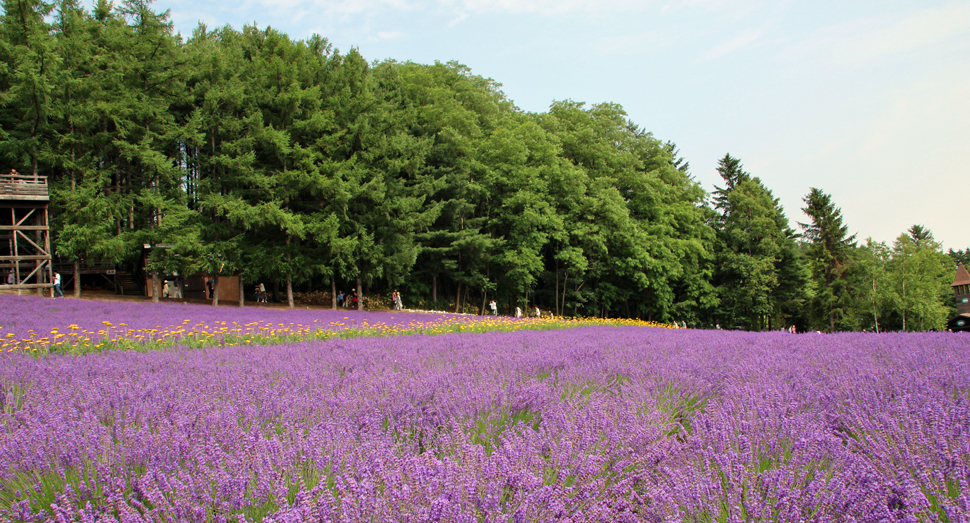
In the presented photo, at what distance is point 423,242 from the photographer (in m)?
29.1

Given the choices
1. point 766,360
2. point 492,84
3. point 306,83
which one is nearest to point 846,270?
point 492,84

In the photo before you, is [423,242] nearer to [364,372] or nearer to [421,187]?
[421,187]

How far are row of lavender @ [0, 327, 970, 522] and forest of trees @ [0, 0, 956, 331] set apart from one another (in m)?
20.8

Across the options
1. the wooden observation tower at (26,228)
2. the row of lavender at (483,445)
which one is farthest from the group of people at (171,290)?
the row of lavender at (483,445)

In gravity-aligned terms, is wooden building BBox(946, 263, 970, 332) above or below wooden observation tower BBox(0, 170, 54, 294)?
below

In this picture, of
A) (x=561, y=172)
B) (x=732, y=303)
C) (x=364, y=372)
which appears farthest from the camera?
(x=732, y=303)

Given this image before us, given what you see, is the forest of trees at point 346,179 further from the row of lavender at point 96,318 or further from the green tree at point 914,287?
the row of lavender at point 96,318

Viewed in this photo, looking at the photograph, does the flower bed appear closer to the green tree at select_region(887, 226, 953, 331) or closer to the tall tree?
the tall tree

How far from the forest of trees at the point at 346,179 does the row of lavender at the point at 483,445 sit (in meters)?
20.8

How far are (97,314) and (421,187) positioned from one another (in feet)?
50.7

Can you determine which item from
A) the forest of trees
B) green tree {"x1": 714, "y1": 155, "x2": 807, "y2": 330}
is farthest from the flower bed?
green tree {"x1": 714, "y1": 155, "x2": 807, "y2": 330}

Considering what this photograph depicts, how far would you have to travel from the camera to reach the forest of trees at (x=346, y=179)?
78.6 ft

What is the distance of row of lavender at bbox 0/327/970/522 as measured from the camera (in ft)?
6.03

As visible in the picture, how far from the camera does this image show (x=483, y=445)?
8.28ft
